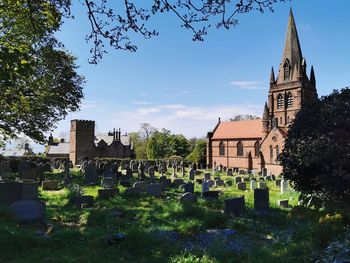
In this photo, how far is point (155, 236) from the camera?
7863mm

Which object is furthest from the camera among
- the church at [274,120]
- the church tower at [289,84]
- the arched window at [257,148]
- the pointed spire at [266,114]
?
the arched window at [257,148]

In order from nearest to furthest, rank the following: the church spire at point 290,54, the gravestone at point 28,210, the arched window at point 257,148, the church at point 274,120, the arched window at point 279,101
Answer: the gravestone at point 28,210 < the church at point 274,120 < the church spire at point 290,54 < the arched window at point 279,101 < the arched window at point 257,148

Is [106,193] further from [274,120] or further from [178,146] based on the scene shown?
[178,146]

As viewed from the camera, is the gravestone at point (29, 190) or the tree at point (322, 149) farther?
the gravestone at point (29, 190)

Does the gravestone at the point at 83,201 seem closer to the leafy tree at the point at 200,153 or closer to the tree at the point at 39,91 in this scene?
the tree at the point at 39,91

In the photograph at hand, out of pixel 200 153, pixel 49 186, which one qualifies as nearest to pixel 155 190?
pixel 49 186

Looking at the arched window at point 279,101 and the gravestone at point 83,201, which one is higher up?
the arched window at point 279,101

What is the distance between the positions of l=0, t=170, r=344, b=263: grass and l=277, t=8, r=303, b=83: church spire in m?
42.5

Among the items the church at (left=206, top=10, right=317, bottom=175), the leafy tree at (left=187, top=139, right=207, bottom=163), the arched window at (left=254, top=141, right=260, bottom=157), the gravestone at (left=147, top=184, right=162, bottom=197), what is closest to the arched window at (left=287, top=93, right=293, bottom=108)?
the church at (left=206, top=10, right=317, bottom=175)

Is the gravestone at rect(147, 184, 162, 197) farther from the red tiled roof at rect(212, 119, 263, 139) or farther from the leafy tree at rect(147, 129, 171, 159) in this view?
the leafy tree at rect(147, 129, 171, 159)

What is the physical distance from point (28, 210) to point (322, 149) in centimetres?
827

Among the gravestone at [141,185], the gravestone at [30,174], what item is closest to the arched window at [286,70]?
the gravestone at [141,185]

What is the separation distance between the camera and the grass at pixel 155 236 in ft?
21.9

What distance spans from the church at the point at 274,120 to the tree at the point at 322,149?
3448 centimetres
